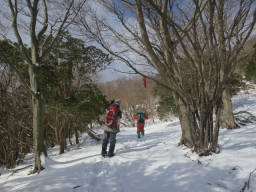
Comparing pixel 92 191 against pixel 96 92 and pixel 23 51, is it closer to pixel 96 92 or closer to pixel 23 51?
pixel 23 51

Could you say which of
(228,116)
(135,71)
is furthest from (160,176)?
(228,116)

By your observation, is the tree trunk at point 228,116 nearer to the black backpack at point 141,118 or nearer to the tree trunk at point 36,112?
the black backpack at point 141,118

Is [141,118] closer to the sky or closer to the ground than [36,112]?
closer to the ground

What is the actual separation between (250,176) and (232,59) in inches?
66.9

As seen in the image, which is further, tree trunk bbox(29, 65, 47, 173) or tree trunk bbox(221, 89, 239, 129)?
tree trunk bbox(221, 89, 239, 129)

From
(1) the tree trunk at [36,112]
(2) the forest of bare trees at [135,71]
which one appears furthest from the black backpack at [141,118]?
(1) the tree trunk at [36,112]

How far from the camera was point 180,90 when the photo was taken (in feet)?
8.94

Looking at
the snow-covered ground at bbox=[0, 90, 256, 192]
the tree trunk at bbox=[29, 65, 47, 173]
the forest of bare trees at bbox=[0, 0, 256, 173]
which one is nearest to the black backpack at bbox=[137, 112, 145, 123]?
the forest of bare trees at bbox=[0, 0, 256, 173]

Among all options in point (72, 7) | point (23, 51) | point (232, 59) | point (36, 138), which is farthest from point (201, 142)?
point (72, 7)

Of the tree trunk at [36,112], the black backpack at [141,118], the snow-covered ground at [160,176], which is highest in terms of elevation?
the tree trunk at [36,112]

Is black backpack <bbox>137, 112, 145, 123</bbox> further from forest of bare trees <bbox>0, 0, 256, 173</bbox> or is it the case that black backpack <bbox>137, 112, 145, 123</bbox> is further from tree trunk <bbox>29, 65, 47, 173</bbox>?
tree trunk <bbox>29, 65, 47, 173</bbox>

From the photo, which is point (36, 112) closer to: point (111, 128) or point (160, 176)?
point (111, 128)

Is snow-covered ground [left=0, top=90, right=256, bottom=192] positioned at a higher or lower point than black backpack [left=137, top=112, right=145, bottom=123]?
lower

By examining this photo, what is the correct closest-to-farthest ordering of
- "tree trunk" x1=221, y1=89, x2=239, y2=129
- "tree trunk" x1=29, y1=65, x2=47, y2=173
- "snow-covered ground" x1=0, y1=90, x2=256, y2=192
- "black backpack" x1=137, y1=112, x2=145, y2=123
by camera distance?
"snow-covered ground" x1=0, y1=90, x2=256, y2=192, "tree trunk" x1=29, y1=65, x2=47, y2=173, "tree trunk" x1=221, y1=89, x2=239, y2=129, "black backpack" x1=137, y1=112, x2=145, y2=123
